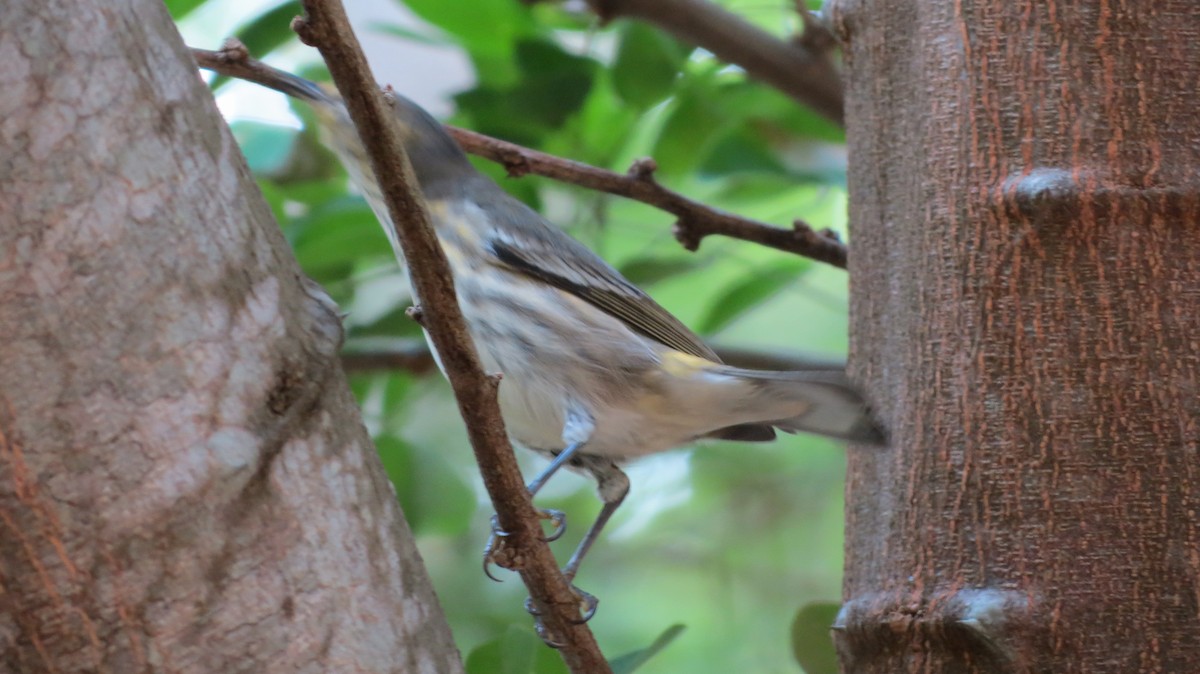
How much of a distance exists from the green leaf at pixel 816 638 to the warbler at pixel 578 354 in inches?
8.2

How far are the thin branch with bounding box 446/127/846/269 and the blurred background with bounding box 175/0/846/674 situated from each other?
29 cm

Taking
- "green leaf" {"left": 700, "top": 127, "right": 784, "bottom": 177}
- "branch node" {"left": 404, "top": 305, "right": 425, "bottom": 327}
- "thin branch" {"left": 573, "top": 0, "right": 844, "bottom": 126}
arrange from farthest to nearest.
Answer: "green leaf" {"left": 700, "top": 127, "right": 784, "bottom": 177}
"thin branch" {"left": 573, "top": 0, "right": 844, "bottom": 126}
"branch node" {"left": 404, "top": 305, "right": 425, "bottom": 327}

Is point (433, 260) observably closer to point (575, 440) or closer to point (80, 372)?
point (80, 372)

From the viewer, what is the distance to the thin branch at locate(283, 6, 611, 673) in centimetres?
76

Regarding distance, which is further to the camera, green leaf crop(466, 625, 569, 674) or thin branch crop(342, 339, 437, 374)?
thin branch crop(342, 339, 437, 374)

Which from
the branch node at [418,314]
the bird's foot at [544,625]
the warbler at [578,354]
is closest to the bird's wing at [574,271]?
the warbler at [578,354]

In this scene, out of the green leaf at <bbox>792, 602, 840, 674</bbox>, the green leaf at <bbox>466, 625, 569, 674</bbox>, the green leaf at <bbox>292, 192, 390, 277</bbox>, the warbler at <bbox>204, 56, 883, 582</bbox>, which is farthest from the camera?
the green leaf at <bbox>292, 192, 390, 277</bbox>

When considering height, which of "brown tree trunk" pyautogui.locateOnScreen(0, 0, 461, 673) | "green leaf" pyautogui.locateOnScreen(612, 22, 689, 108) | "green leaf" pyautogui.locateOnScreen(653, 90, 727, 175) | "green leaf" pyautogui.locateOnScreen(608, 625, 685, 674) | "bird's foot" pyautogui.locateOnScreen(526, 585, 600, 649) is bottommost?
"green leaf" pyautogui.locateOnScreen(608, 625, 685, 674)

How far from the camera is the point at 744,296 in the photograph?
182 cm

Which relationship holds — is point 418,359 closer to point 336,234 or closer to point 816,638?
point 336,234

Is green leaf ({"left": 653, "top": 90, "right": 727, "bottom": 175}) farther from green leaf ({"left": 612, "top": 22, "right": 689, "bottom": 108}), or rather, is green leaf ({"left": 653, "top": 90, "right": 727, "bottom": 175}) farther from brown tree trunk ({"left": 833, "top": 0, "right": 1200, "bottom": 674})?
brown tree trunk ({"left": 833, "top": 0, "right": 1200, "bottom": 674})

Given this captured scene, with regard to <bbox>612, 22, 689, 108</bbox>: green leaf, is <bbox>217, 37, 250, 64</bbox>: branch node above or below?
below

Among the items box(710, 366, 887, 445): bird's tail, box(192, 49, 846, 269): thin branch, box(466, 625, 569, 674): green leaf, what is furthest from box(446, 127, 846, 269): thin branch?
box(466, 625, 569, 674): green leaf

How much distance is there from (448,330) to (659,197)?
0.66 metres
